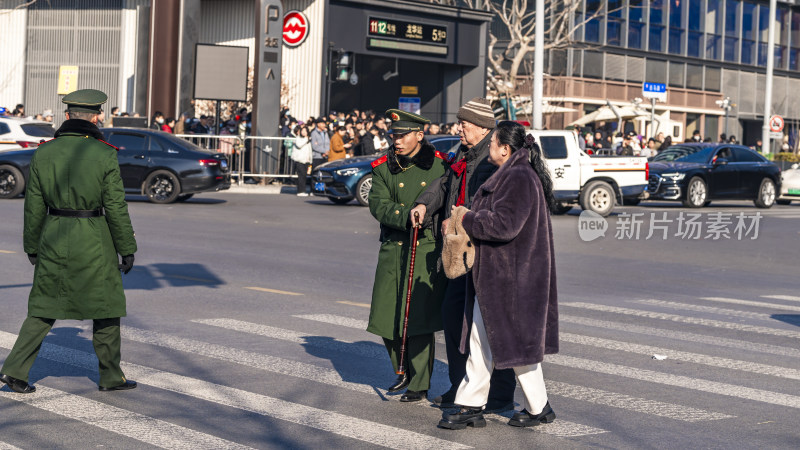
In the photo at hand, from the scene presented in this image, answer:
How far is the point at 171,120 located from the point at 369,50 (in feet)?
27.4

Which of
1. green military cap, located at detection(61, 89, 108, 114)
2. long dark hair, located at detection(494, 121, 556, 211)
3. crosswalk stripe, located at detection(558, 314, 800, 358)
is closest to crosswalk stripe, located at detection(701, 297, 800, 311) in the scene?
crosswalk stripe, located at detection(558, 314, 800, 358)

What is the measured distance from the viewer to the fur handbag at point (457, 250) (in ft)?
20.4

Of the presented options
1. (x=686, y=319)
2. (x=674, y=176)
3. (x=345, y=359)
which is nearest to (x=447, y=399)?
(x=345, y=359)

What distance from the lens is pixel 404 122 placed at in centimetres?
702

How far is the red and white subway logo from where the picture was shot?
3338 cm

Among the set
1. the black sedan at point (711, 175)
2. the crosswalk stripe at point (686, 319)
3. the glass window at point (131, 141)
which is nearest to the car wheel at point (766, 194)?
the black sedan at point (711, 175)

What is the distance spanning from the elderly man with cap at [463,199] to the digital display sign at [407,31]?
3107 cm

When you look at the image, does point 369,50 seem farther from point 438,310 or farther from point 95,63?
point 438,310

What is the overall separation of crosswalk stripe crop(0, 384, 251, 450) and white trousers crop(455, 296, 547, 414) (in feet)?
4.03

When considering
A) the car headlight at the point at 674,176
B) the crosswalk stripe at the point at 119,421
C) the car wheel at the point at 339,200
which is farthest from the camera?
the car headlight at the point at 674,176

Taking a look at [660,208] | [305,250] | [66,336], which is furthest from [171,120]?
[66,336]

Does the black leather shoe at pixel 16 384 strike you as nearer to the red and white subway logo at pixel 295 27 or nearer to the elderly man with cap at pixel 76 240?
the elderly man with cap at pixel 76 240

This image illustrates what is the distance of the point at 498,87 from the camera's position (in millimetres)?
41844

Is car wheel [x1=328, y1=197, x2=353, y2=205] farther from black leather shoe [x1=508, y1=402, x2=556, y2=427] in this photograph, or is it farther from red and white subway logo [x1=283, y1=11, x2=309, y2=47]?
black leather shoe [x1=508, y1=402, x2=556, y2=427]
